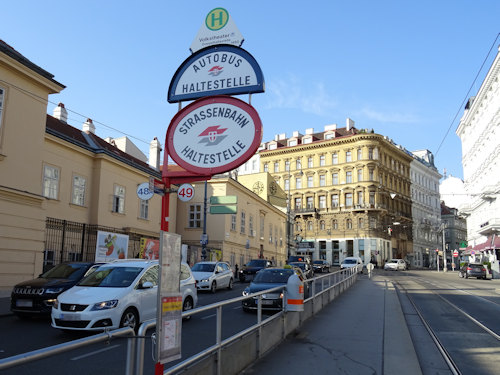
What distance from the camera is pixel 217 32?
464 centimetres

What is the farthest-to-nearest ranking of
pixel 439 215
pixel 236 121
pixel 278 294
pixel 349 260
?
pixel 439 215 < pixel 349 260 < pixel 278 294 < pixel 236 121

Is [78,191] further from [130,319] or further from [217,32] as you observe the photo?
[217,32]

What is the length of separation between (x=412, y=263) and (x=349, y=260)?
44.3 meters

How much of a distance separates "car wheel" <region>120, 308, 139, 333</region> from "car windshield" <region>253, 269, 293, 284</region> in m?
6.03

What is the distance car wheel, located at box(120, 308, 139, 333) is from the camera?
9022 millimetres

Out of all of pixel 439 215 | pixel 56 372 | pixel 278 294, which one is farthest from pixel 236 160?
pixel 439 215

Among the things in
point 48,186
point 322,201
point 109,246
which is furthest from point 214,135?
point 322,201

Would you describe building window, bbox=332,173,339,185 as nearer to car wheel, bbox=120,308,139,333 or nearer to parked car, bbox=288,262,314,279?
parked car, bbox=288,262,314,279

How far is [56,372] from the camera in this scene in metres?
2.97

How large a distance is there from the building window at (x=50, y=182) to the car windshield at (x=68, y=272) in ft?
31.7

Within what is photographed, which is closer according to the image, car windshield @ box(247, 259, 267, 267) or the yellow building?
car windshield @ box(247, 259, 267, 267)

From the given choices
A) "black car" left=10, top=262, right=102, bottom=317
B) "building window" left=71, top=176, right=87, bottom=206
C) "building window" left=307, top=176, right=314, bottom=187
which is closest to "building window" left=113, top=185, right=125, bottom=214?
"building window" left=71, top=176, right=87, bottom=206

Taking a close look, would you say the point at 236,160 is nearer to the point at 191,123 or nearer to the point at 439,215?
the point at 191,123

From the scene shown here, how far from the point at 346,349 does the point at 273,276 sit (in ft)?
22.6
